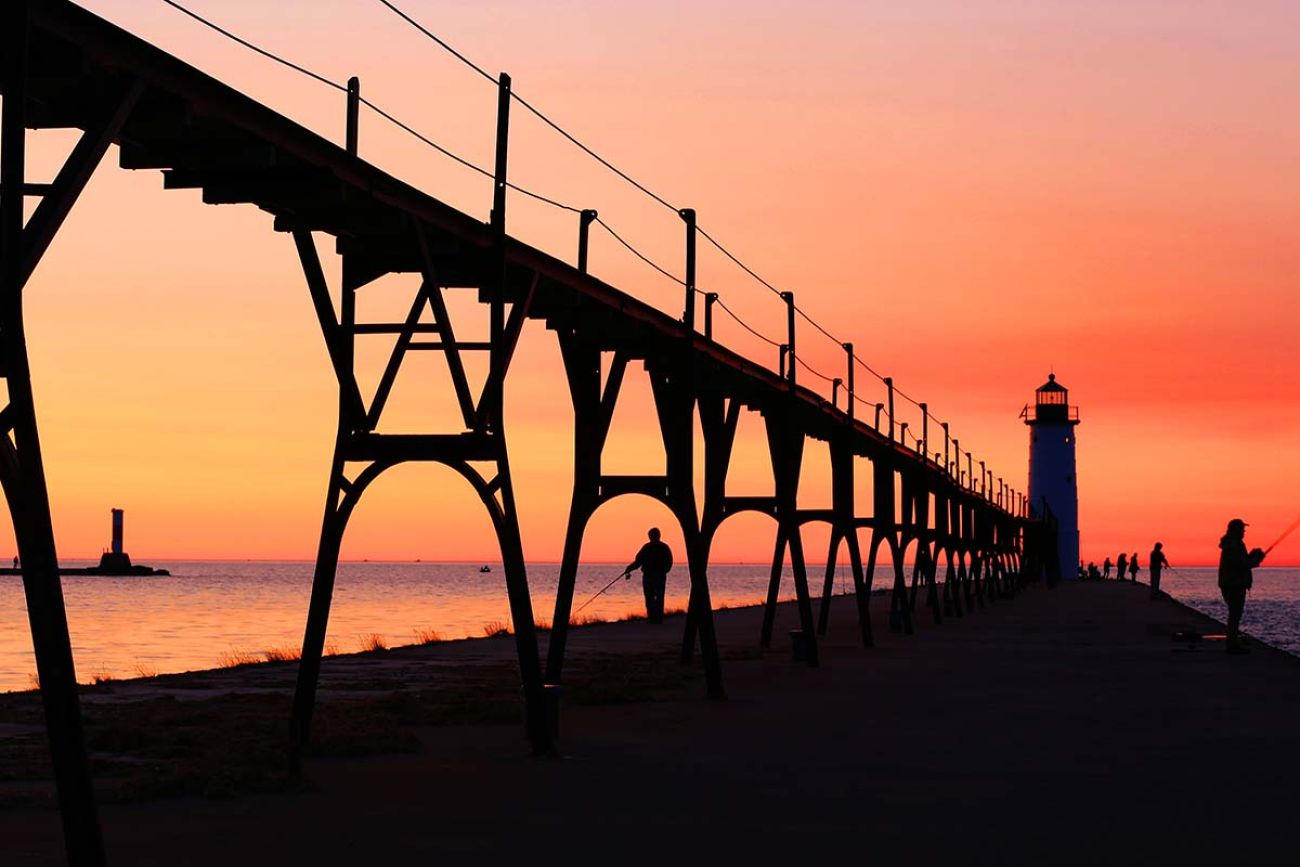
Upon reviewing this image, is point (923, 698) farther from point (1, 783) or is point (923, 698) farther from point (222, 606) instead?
point (222, 606)

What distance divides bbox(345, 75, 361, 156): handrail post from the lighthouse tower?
337ft

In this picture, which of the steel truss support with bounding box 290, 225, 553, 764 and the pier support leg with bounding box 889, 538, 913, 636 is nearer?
the steel truss support with bounding box 290, 225, 553, 764

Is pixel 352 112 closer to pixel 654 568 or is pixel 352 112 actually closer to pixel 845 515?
pixel 845 515

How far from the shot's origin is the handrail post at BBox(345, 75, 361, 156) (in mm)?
13703

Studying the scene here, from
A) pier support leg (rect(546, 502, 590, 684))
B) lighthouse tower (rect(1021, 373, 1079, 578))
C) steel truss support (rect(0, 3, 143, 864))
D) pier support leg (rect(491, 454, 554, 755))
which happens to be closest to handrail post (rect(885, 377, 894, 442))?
pier support leg (rect(546, 502, 590, 684))

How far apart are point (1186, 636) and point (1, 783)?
2324cm

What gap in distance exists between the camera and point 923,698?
20.9m

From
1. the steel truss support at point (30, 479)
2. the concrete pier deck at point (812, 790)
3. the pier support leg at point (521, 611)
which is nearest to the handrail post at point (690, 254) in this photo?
the concrete pier deck at point (812, 790)

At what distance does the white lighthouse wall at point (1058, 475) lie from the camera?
114438 millimetres

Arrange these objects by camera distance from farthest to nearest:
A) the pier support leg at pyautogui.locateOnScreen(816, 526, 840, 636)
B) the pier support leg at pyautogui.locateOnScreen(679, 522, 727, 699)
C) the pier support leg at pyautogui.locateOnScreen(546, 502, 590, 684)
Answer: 1. the pier support leg at pyautogui.locateOnScreen(816, 526, 840, 636)
2. the pier support leg at pyautogui.locateOnScreen(679, 522, 727, 699)
3. the pier support leg at pyautogui.locateOnScreen(546, 502, 590, 684)

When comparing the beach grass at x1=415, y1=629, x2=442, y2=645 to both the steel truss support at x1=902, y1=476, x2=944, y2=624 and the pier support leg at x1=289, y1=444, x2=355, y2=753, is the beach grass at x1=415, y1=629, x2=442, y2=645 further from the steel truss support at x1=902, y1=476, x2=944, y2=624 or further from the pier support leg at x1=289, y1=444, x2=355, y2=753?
the pier support leg at x1=289, y1=444, x2=355, y2=753

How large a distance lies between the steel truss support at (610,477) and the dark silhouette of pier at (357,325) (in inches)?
1.1

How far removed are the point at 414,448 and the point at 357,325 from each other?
4.49ft

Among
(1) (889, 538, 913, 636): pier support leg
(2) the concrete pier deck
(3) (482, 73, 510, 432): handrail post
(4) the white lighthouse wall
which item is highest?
(4) the white lighthouse wall
